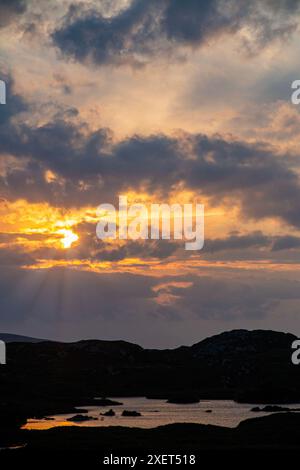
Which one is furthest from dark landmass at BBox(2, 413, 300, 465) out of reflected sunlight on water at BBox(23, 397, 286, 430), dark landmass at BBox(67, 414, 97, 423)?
dark landmass at BBox(67, 414, 97, 423)

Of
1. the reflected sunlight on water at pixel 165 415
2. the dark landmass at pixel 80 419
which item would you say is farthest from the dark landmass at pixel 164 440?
the dark landmass at pixel 80 419

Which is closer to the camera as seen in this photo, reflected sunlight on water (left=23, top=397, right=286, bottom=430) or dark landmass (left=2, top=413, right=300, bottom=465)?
dark landmass (left=2, top=413, right=300, bottom=465)

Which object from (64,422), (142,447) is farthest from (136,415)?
(142,447)

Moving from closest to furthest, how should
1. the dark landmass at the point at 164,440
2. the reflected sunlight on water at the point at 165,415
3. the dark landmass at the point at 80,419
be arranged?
the dark landmass at the point at 164,440 < the reflected sunlight on water at the point at 165,415 < the dark landmass at the point at 80,419

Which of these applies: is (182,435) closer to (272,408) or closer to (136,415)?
(136,415)

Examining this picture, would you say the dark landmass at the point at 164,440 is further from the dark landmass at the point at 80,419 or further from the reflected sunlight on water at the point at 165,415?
the dark landmass at the point at 80,419

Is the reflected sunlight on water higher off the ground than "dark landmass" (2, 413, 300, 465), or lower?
lower

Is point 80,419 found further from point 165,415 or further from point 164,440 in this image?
point 164,440

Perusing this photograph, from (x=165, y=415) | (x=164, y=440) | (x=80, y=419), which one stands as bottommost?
(x=165, y=415)

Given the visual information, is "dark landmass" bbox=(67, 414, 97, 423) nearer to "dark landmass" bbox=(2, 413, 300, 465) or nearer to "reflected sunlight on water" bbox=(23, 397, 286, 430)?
"reflected sunlight on water" bbox=(23, 397, 286, 430)

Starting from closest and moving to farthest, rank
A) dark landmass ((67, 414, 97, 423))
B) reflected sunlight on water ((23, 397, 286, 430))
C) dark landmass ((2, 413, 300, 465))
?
dark landmass ((2, 413, 300, 465))
reflected sunlight on water ((23, 397, 286, 430))
dark landmass ((67, 414, 97, 423))

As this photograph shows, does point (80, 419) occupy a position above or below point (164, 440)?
below

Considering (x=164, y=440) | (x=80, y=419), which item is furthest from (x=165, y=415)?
(x=164, y=440)
